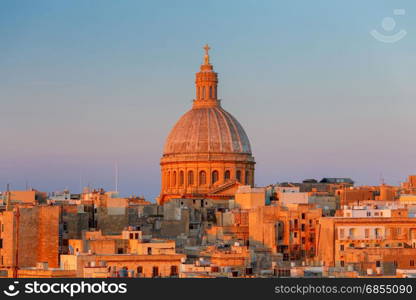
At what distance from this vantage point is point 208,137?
397ft

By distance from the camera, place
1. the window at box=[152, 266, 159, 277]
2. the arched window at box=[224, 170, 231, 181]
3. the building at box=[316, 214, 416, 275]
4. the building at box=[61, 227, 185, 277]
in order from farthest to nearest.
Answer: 1. the arched window at box=[224, 170, 231, 181]
2. the building at box=[316, 214, 416, 275]
3. the window at box=[152, 266, 159, 277]
4. the building at box=[61, 227, 185, 277]

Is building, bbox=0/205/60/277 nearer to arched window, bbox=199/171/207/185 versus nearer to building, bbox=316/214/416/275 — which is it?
building, bbox=316/214/416/275

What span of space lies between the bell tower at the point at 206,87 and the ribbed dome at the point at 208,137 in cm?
149

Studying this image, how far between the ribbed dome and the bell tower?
1488 mm

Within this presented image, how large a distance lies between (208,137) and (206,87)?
3487 millimetres

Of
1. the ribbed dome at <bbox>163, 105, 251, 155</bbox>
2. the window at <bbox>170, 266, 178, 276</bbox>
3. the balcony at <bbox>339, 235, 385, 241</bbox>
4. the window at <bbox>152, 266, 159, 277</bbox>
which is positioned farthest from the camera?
the ribbed dome at <bbox>163, 105, 251, 155</bbox>

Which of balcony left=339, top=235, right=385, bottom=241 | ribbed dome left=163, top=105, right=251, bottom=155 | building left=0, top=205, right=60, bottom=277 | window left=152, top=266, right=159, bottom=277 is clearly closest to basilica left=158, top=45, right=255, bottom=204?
ribbed dome left=163, top=105, right=251, bottom=155

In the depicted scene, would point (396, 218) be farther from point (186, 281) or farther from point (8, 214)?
point (186, 281)

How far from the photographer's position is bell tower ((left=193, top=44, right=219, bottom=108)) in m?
123

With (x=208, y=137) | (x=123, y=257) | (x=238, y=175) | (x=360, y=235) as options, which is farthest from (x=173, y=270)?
(x=208, y=137)

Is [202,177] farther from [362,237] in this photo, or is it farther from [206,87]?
[362,237]

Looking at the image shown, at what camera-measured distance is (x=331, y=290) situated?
168ft

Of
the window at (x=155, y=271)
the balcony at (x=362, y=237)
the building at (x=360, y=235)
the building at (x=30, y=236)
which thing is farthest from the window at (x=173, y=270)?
the balcony at (x=362, y=237)

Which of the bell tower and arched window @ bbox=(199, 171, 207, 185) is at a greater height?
the bell tower
